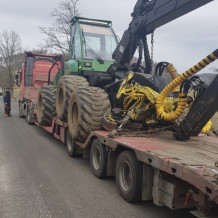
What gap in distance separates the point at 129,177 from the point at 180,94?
1.65 meters

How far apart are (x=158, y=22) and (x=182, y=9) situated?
3.01 ft

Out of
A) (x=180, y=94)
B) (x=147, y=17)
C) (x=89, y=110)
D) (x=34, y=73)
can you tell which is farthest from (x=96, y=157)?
(x=34, y=73)

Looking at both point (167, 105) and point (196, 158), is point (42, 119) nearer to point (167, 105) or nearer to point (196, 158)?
point (167, 105)

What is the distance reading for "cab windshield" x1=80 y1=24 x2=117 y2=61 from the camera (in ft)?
29.1

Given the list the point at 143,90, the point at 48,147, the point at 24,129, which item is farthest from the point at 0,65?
the point at 143,90

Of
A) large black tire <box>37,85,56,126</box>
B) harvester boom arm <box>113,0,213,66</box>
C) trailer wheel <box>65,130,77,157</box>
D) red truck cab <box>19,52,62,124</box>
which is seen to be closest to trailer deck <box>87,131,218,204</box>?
trailer wheel <box>65,130,77,157</box>

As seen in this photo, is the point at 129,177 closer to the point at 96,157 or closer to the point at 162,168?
the point at 162,168

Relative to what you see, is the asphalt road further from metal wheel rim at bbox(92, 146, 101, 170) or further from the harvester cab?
the harvester cab

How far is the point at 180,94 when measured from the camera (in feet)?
17.0

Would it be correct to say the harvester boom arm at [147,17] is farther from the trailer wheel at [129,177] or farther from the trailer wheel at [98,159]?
the trailer wheel at [129,177]

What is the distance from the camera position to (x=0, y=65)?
5562 cm

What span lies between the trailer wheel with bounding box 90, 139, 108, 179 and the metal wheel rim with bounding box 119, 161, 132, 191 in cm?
74

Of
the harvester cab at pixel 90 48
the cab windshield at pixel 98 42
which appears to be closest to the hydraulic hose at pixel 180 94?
the harvester cab at pixel 90 48

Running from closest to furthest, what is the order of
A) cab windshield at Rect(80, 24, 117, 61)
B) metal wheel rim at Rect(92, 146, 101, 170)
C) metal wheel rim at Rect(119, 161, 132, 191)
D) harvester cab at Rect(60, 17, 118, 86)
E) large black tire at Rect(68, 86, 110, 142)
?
metal wheel rim at Rect(119, 161, 132, 191) → metal wheel rim at Rect(92, 146, 101, 170) → large black tire at Rect(68, 86, 110, 142) → harvester cab at Rect(60, 17, 118, 86) → cab windshield at Rect(80, 24, 117, 61)
